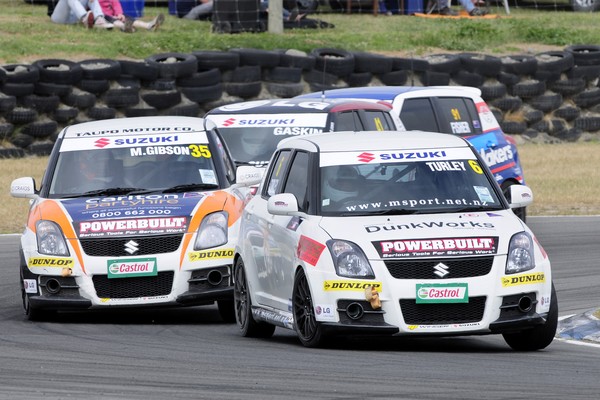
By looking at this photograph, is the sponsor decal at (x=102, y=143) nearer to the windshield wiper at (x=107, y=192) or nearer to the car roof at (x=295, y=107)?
the windshield wiper at (x=107, y=192)

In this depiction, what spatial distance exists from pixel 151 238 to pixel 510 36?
64.3 ft

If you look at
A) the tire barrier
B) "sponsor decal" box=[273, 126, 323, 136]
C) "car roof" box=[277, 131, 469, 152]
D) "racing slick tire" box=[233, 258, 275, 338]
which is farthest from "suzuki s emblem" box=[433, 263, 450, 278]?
the tire barrier

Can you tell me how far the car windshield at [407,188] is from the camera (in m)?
9.95

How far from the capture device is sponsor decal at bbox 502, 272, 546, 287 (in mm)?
9300

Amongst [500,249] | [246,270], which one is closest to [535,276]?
[500,249]

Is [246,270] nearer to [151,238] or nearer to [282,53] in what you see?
[151,238]

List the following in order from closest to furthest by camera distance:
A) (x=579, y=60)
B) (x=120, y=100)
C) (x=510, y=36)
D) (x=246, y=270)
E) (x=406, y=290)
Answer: (x=406, y=290), (x=246, y=270), (x=120, y=100), (x=579, y=60), (x=510, y=36)

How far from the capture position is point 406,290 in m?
9.20

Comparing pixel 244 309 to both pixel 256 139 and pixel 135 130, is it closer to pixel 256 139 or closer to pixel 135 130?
pixel 135 130

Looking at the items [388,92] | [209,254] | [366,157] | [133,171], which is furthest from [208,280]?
[388,92]

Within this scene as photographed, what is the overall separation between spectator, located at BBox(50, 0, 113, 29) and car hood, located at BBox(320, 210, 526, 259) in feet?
60.1

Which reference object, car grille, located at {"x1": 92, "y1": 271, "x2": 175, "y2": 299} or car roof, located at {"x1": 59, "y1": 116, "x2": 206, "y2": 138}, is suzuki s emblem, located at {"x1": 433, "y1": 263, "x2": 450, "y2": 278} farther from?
car roof, located at {"x1": 59, "y1": 116, "x2": 206, "y2": 138}

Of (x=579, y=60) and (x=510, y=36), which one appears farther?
(x=510, y=36)

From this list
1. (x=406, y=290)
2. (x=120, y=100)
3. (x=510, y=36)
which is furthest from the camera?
(x=510, y=36)
